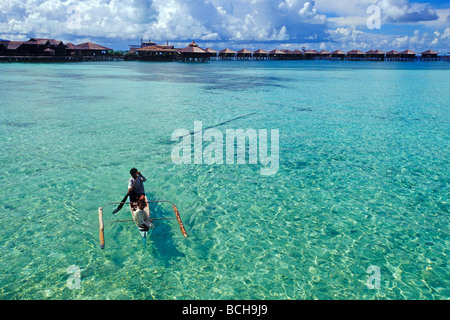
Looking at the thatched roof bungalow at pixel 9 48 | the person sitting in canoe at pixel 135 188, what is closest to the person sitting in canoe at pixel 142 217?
the person sitting in canoe at pixel 135 188

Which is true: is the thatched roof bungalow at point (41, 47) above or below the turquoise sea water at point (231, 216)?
above

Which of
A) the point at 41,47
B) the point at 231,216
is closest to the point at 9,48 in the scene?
the point at 41,47

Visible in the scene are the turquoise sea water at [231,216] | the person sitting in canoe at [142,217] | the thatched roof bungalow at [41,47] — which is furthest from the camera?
the thatched roof bungalow at [41,47]

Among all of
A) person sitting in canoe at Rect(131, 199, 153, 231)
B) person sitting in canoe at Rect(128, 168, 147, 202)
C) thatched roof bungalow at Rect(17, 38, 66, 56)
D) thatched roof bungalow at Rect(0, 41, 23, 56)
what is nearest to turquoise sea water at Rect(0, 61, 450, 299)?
person sitting in canoe at Rect(131, 199, 153, 231)

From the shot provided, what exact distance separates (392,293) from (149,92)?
1073 inches

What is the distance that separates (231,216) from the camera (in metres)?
8.11

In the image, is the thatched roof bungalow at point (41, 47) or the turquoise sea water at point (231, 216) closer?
the turquoise sea water at point (231, 216)

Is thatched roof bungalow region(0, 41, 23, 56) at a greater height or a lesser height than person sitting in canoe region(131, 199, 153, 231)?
greater

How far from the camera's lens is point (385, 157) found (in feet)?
40.2

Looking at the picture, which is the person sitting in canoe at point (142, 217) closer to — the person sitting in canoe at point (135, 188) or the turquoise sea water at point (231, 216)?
the turquoise sea water at point (231, 216)

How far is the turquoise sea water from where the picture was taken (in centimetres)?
582

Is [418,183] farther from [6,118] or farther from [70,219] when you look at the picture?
[6,118]

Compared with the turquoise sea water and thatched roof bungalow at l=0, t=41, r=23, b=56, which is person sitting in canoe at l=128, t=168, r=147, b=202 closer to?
the turquoise sea water

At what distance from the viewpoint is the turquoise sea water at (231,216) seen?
5.82 m
